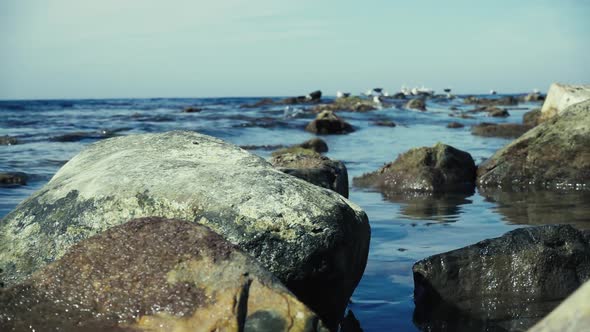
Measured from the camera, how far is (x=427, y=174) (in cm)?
1070

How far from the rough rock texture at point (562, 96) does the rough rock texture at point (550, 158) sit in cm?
459

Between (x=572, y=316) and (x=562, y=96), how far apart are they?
15372 mm

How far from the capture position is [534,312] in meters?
4.53

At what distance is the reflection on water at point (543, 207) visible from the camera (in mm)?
7785

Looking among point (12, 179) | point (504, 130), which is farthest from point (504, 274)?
point (504, 130)

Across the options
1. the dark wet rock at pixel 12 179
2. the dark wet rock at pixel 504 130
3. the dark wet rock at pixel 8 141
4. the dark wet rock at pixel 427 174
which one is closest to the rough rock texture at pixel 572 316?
the dark wet rock at pixel 427 174

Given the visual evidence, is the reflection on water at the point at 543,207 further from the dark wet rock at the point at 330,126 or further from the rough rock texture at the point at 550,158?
the dark wet rock at the point at 330,126

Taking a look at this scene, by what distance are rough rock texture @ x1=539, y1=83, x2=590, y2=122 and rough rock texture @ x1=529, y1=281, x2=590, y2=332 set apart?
1405cm

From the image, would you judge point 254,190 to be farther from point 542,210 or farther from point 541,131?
point 541,131

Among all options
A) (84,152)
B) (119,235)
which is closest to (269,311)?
(119,235)

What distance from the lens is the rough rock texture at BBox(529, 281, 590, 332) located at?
204 cm

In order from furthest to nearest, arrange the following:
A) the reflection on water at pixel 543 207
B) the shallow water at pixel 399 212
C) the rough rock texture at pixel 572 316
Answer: the reflection on water at pixel 543 207
the shallow water at pixel 399 212
the rough rock texture at pixel 572 316

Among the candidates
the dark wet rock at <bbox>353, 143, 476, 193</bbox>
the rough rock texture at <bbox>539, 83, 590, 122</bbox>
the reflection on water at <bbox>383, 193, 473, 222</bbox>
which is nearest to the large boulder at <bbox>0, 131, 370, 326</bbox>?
the reflection on water at <bbox>383, 193, 473, 222</bbox>

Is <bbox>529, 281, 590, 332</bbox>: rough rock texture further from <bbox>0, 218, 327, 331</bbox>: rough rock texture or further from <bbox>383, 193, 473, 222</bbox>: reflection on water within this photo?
<bbox>383, 193, 473, 222</bbox>: reflection on water
